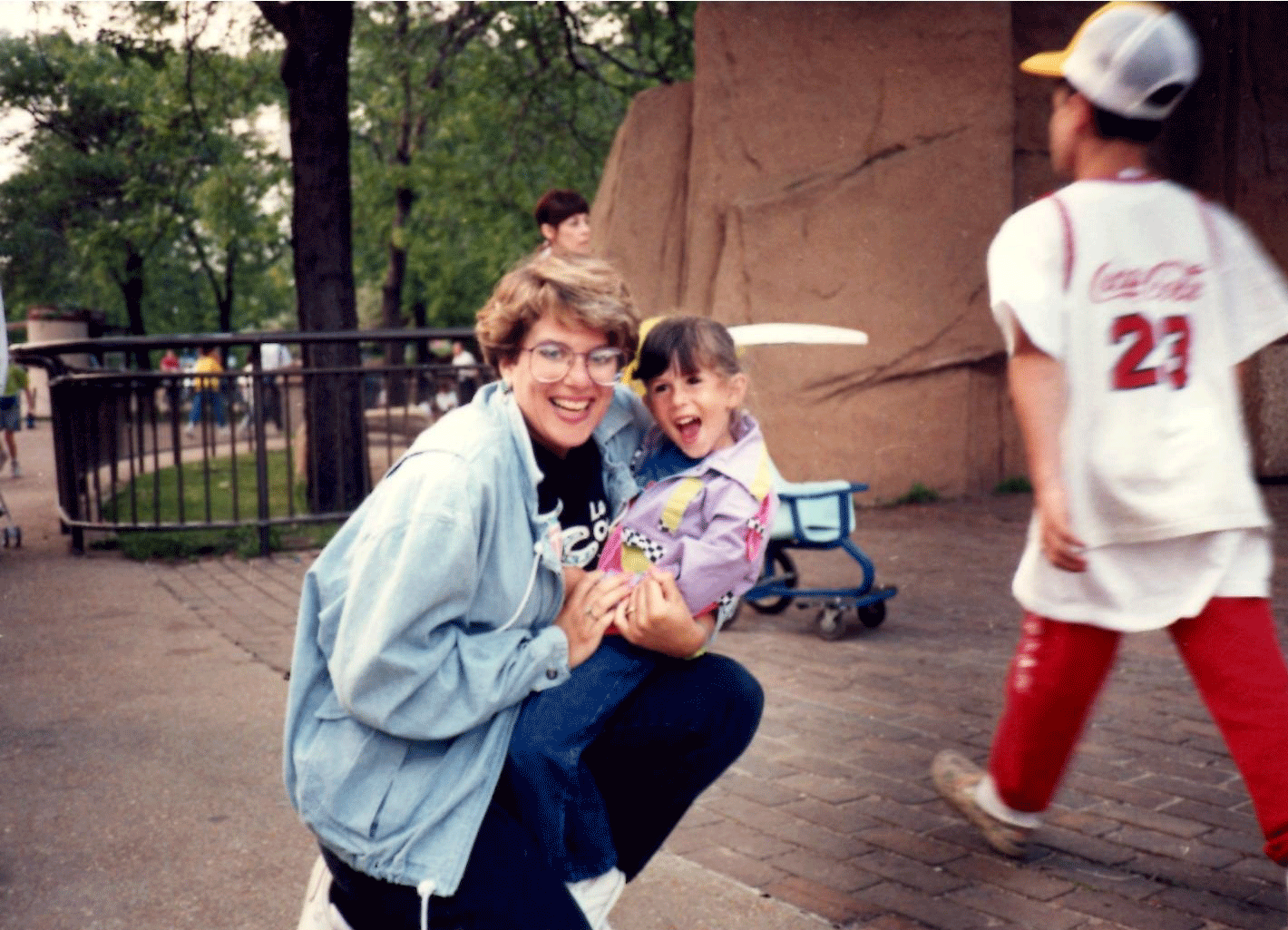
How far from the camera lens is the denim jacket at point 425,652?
235cm

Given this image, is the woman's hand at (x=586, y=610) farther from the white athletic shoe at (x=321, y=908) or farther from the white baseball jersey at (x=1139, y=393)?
the white baseball jersey at (x=1139, y=393)

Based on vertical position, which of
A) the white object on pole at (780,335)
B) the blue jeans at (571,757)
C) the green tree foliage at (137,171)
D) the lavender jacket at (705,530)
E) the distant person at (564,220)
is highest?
the green tree foliage at (137,171)

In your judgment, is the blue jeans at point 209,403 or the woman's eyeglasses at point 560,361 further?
the blue jeans at point 209,403

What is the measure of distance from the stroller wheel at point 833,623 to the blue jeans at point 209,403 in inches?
172

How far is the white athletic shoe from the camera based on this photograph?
259 centimetres

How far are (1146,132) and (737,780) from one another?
2.29m

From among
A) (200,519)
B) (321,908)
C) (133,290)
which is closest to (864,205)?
(200,519)

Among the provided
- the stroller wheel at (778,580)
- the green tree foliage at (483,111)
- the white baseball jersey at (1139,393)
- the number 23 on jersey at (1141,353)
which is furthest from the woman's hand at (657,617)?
the green tree foliage at (483,111)

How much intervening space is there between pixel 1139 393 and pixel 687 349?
1.06 metres

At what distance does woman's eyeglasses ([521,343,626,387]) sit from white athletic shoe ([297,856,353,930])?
941 mm


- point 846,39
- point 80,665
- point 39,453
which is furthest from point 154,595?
point 39,453

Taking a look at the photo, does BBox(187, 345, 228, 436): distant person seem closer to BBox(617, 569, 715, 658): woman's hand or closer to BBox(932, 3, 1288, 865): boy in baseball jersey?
BBox(932, 3, 1288, 865): boy in baseball jersey

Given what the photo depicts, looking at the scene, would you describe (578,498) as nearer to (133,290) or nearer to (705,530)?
(705,530)

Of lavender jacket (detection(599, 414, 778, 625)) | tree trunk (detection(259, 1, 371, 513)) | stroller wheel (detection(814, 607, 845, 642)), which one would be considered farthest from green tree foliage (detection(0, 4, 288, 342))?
lavender jacket (detection(599, 414, 778, 625))
